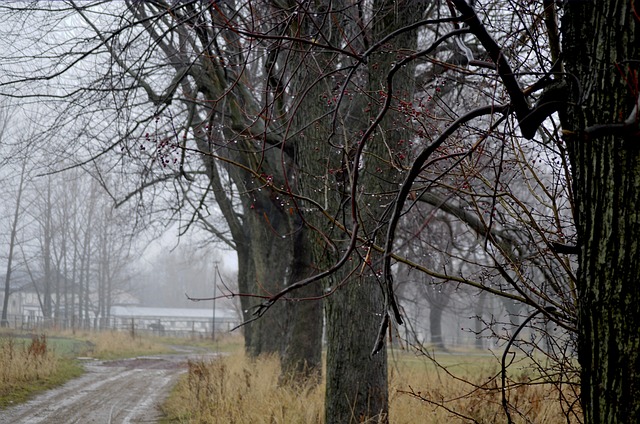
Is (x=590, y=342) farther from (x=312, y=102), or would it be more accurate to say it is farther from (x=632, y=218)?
(x=312, y=102)

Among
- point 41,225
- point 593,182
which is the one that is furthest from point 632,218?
point 41,225

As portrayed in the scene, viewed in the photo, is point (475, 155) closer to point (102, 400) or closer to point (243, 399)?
point (243, 399)

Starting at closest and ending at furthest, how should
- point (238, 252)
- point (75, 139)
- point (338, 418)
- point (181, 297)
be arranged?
point (338, 418) → point (75, 139) → point (238, 252) → point (181, 297)

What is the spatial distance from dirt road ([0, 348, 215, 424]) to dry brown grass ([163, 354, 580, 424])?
75cm

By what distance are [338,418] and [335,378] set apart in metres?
0.40

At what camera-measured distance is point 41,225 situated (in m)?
48.1

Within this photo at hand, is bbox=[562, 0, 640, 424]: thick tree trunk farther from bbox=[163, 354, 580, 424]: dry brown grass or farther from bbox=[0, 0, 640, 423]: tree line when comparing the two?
bbox=[163, 354, 580, 424]: dry brown grass

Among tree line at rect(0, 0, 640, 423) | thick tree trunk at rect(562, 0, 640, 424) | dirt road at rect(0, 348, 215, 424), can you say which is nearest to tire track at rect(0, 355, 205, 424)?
dirt road at rect(0, 348, 215, 424)

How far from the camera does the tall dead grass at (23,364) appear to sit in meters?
13.3

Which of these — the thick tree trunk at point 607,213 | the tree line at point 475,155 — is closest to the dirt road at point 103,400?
the tree line at point 475,155

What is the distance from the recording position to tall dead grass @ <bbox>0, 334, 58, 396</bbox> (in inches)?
524

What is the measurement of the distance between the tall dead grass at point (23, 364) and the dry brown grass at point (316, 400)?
3579mm

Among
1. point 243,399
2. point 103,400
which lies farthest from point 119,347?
point 243,399

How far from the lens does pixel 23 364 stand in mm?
14375
